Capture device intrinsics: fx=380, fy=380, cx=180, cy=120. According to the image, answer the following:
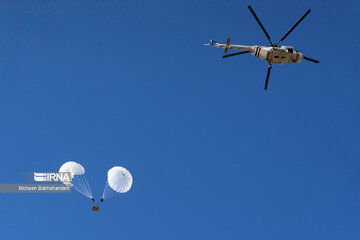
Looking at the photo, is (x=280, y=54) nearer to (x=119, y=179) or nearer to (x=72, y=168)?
(x=119, y=179)

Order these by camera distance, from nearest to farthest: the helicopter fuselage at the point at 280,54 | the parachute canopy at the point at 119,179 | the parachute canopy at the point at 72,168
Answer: the helicopter fuselage at the point at 280,54
the parachute canopy at the point at 72,168
the parachute canopy at the point at 119,179

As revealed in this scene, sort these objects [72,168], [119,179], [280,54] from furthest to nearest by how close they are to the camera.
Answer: [119,179]
[72,168]
[280,54]

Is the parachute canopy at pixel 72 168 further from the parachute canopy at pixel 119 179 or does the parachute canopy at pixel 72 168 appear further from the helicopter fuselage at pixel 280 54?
the helicopter fuselage at pixel 280 54

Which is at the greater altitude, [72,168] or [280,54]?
[280,54]

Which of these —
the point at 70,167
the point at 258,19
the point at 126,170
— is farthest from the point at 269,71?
the point at 70,167

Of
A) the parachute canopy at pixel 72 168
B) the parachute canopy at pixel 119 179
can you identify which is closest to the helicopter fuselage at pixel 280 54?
the parachute canopy at pixel 119 179

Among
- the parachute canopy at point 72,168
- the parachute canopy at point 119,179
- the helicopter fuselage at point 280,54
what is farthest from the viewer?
the parachute canopy at point 119,179

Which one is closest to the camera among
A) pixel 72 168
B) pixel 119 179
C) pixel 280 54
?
pixel 280 54

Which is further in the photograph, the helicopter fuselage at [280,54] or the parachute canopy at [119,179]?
the parachute canopy at [119,179]

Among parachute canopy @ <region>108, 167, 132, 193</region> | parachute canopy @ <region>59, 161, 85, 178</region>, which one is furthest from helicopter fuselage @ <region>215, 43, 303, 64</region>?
parachute canopy @ <region>59, 161, 85, 178</region>

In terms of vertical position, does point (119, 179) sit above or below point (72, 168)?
below

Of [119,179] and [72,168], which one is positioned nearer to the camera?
[72,168]
